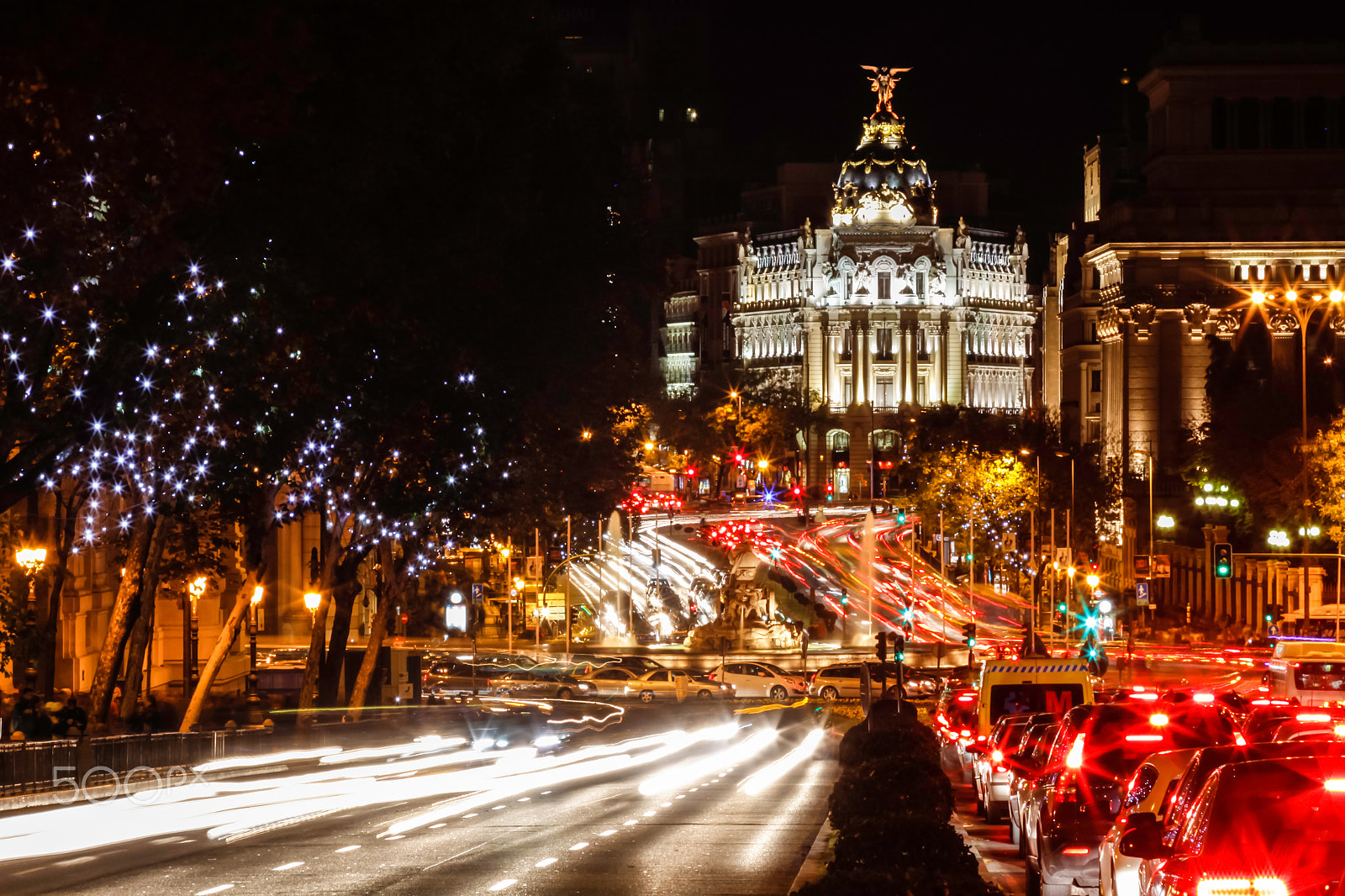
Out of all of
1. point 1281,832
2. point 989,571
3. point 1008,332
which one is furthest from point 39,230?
point 1008,332

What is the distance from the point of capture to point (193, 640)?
49.4 meters

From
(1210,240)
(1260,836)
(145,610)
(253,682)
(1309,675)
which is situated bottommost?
(253,682)

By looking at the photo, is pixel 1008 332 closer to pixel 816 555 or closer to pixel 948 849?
pixel 816 555

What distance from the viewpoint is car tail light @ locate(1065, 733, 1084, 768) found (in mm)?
15438

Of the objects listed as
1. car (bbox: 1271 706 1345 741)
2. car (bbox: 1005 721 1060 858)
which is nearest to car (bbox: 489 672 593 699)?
car (bbox: 1271 706 1345 741)

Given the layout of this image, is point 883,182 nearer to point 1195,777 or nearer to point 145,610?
point 145,610

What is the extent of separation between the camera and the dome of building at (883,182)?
6201 inches

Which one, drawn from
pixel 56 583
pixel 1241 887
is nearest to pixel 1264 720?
pixel 1241 887

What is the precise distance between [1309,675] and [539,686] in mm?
27342

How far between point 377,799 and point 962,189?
152892mm

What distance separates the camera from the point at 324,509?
3406 centimetres

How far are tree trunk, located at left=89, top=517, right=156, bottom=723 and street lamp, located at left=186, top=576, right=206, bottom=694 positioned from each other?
8005 mm

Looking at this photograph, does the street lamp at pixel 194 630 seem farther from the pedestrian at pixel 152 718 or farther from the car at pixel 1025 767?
the car at pixel 1025 767

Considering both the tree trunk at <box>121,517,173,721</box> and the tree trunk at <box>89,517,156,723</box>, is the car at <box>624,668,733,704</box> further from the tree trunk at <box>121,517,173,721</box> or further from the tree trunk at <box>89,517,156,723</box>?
the tree trunk at <box>89,517,156,723</box>
